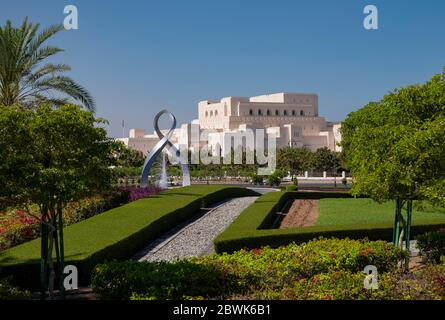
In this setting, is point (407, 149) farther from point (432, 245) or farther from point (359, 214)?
point (359, 214)

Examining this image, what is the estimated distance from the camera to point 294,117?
113062 mm

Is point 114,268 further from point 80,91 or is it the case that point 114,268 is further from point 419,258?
point 80,91

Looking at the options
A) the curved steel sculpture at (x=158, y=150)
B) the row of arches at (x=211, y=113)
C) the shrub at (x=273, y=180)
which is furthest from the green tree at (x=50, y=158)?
the row of arches at (x=211, y=113)

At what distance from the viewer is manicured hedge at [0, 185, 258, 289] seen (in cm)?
1069

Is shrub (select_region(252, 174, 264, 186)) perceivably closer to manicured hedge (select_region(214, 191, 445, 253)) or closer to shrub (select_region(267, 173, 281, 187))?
shrub (select_region(267, 173, 281, 187))

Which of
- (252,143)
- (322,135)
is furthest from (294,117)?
(252,143)

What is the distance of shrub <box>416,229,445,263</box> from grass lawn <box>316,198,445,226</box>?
16.5 ft

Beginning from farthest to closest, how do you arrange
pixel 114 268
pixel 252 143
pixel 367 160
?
pixel 252 143, pixel 367 160, pixel 114 268

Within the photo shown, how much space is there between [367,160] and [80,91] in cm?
984

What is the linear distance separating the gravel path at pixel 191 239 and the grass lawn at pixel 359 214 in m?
3.43

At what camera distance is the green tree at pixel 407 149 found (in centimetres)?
1059

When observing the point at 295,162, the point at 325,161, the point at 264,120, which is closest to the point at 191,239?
the point at 295,162
